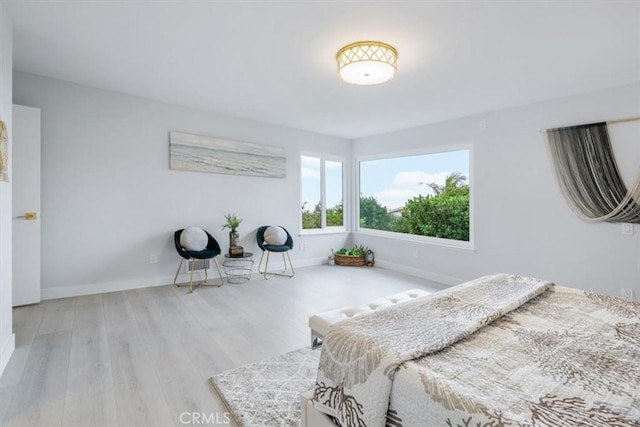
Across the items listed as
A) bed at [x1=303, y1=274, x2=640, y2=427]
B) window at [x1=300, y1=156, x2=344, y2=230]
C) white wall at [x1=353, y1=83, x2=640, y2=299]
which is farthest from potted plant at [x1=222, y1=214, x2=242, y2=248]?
bed at [x1=303, y1=274, x2=640, y2=427]

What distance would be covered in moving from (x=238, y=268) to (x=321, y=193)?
2155 mm

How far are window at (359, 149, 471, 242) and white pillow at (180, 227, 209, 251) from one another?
10.2ft

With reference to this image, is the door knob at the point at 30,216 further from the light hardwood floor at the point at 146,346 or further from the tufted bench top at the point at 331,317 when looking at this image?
the tufted bench top at the point at 331,317

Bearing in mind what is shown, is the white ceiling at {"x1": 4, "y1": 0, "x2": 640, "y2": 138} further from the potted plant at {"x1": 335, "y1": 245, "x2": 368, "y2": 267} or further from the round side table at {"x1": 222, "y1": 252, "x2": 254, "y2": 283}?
the potted plant at {"x1": 335, "y1": 245, "x2": 368, "y2": 267}

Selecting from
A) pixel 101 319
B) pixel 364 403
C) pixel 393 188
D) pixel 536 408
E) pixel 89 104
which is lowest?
pixel 101 319

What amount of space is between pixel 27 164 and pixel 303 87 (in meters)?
2.92

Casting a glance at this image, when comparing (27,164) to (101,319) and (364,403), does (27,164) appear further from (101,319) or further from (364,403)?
(364,403)

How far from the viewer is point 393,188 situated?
5.51 meters

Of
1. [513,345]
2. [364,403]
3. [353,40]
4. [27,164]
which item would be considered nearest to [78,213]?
[27,164]

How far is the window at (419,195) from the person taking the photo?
4555 millimetres

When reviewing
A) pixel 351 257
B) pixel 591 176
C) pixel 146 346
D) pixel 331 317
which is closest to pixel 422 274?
pixel 351 257

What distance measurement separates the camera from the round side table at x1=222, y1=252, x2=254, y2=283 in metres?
4.36

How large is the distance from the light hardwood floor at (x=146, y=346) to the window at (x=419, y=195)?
1.15m

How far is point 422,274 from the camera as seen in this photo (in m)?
4.81
